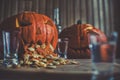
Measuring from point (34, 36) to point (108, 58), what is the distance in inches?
26.0

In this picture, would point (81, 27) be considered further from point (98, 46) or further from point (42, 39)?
point (98, 46)

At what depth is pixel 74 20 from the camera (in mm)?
4230

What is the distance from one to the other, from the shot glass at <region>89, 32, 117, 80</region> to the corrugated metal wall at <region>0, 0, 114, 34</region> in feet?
11.7

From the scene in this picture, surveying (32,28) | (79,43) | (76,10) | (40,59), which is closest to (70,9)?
(76,10)

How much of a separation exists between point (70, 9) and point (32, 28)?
3.24 m

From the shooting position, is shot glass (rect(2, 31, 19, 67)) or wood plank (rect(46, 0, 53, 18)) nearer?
shot glass (rect(2, 31, 19, 67))

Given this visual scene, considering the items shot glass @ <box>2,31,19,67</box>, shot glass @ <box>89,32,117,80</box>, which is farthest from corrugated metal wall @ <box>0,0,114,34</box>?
shot glass @ <box>89,32,117,80</box>

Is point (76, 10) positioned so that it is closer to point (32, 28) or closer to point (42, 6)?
point (42, 6)

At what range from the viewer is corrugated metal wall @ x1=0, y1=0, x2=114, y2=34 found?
4.11 m

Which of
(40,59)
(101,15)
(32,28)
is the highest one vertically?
(101,15)

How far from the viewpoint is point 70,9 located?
4336mm

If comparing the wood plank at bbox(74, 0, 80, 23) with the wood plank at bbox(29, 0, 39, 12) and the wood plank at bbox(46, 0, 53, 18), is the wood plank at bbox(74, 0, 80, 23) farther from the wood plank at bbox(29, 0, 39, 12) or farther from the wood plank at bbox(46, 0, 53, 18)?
the wood plank at bbox(29, 0, 39, 12)

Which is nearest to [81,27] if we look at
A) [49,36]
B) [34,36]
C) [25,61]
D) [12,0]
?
[49,36]

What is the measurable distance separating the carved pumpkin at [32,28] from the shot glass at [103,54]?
1.97ft
